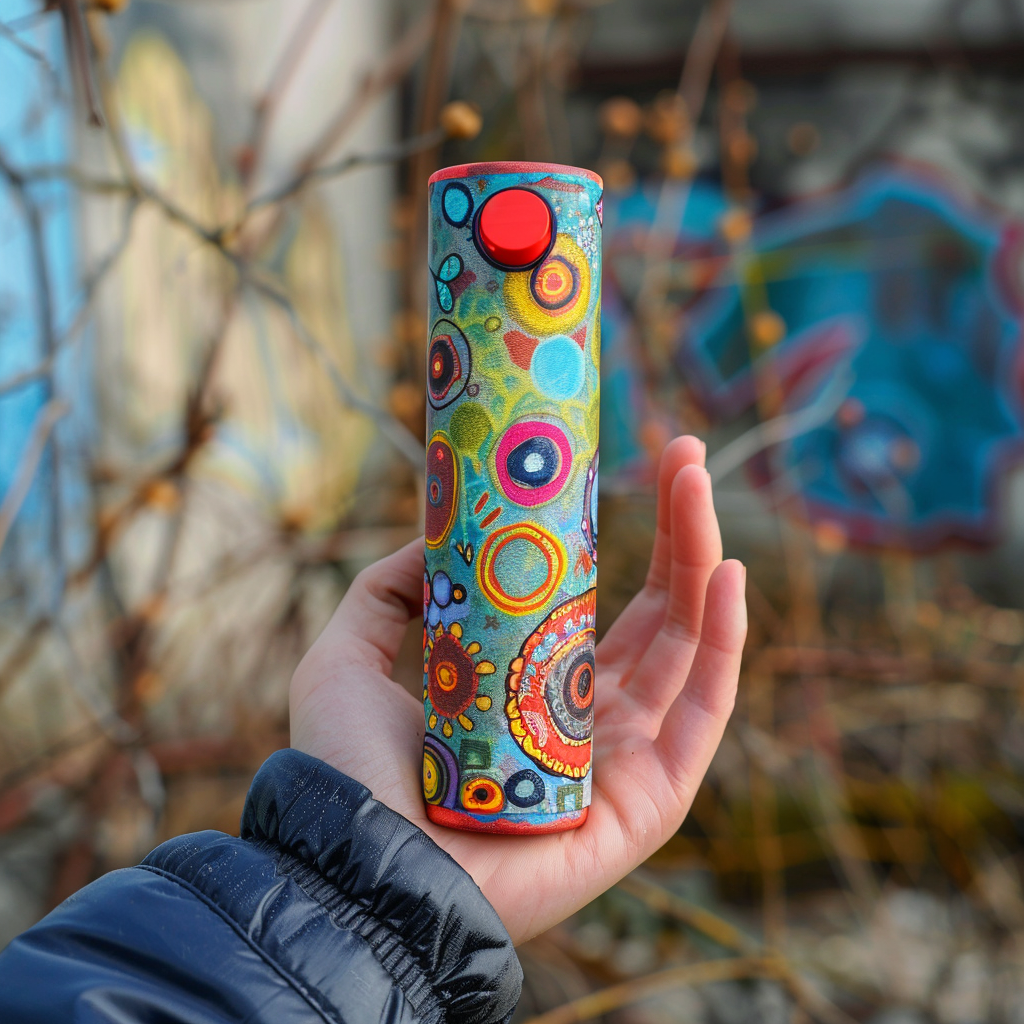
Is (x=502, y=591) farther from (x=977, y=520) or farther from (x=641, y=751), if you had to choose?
(x=977, y=520)

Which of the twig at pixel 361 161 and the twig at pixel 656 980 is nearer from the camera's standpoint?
the twig at pixel 361 161

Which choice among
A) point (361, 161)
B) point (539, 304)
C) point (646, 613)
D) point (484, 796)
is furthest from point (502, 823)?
point (361, 161)

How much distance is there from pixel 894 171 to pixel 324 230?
5.01ft

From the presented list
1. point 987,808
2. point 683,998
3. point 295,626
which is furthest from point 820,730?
point 295,626

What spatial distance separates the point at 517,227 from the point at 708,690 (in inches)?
19.0

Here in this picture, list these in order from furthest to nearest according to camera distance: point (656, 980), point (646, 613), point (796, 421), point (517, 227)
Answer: point (796, 421), point (656, 980), point (646, 613), point (517, 227)

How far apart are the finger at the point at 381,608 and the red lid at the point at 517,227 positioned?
1.16ft

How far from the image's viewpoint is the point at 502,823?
78 cm

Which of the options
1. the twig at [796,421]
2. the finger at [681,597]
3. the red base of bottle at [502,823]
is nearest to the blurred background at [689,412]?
the twig at [796,421]

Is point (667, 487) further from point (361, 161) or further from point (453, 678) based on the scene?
point (361, 161)

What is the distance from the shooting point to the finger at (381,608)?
97 centimetres

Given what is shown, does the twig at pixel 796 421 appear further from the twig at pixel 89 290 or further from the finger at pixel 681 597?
the twig at pixel 89 290

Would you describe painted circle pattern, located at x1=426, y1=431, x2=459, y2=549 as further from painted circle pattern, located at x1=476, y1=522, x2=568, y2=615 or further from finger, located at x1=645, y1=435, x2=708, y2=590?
finger, located at x1=645, y1=435, x2=708, y2=590

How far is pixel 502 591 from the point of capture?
2.59 ft
